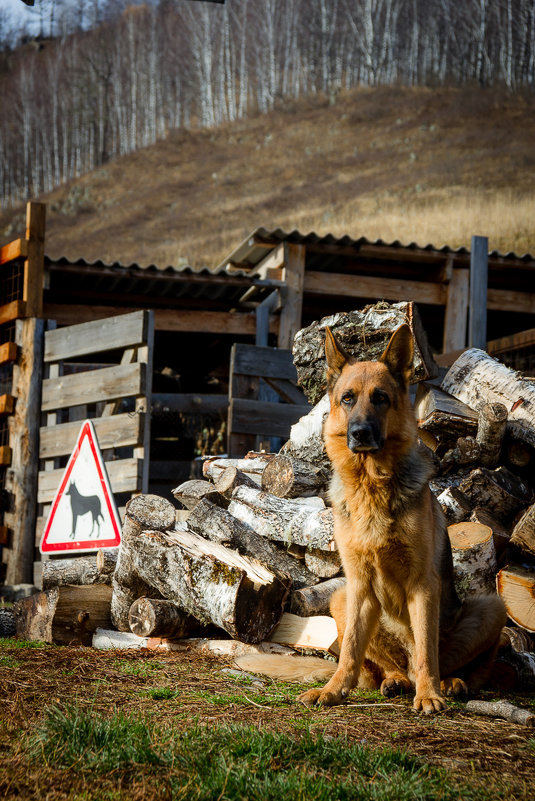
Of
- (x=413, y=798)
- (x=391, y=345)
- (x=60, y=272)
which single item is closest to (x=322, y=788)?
(x=413, y=798)

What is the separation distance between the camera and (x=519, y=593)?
218 inches

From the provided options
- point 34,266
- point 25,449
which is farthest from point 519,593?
point 34,266

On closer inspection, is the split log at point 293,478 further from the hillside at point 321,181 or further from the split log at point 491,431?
the hillside at point 321,181

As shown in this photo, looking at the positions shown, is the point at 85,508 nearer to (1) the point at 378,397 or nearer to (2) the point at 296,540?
(2) the point at 296,540

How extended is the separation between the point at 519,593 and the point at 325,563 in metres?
1.44

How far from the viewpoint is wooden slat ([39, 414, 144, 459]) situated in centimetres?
815

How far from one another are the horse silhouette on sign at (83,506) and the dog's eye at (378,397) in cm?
333

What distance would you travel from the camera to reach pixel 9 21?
292ft

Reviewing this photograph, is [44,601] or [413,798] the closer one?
[413,798]

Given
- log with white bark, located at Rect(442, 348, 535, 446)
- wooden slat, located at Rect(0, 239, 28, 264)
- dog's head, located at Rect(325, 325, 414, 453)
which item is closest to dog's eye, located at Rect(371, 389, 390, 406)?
dog's head, located at Rect(325, 325, 414, 453)

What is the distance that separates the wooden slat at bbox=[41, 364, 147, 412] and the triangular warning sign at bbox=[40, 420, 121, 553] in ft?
4.26

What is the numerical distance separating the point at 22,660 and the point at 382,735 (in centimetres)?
284

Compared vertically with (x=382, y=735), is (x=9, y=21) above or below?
above

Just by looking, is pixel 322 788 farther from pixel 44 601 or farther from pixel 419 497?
pixel 44 601
